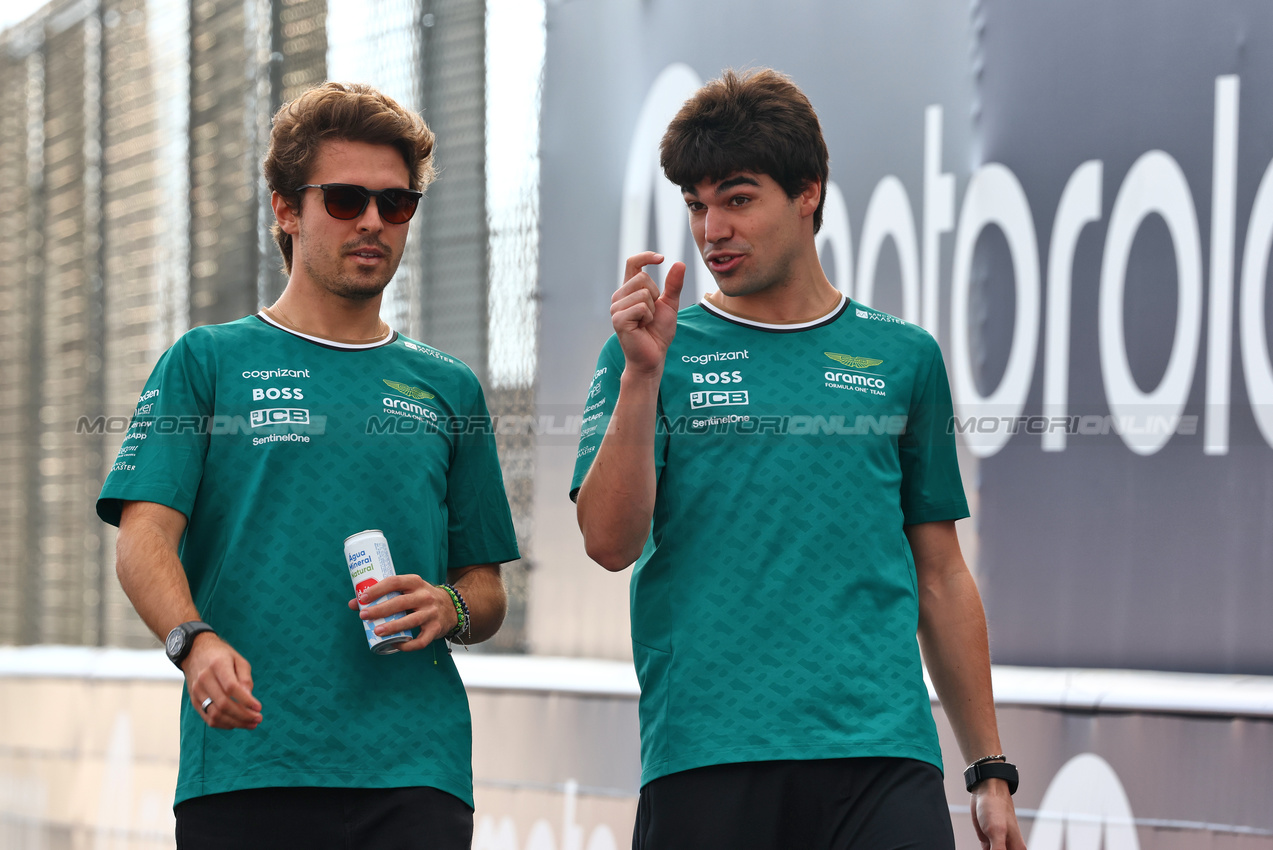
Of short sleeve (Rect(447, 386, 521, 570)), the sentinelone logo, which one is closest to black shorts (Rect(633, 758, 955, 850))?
short sleeve (Rect(447, 386, 521, 570))

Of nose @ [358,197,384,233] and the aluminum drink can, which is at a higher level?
nose @ [358,197,384,233]

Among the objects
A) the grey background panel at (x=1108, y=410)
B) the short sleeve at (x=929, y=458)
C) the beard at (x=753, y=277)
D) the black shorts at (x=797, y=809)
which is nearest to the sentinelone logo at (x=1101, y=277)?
the grey background panel at (x=1108, y=410)

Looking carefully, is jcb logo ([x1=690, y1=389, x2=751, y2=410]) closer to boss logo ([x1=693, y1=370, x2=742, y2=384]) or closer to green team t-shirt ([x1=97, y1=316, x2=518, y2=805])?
boss logo ([x1=693, y1=370, x2=742, y2=384])

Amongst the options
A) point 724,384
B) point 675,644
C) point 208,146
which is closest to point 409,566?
point 675,644

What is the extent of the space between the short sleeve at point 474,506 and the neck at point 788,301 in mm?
587

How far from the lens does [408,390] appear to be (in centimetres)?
255

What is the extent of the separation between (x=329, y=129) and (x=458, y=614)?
1.02 meters

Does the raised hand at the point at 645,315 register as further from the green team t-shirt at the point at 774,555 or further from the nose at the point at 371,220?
the nose at the point at 371,220

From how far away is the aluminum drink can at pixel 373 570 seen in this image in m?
2.25

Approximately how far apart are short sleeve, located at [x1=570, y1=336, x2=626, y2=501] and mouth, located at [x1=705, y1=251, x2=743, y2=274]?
0.79 feet

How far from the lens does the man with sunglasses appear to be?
2299mm

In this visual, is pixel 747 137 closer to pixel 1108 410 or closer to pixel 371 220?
pixel 371 220

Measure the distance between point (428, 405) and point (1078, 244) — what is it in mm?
2029

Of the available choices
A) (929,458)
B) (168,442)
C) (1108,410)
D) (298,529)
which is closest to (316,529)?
(298,529)
